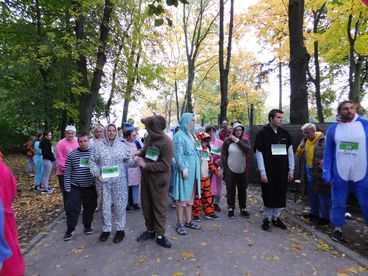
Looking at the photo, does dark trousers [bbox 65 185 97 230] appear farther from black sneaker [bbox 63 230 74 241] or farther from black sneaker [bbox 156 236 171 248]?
black sneaker [bbox 156 236 171 248]

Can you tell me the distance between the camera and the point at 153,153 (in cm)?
509

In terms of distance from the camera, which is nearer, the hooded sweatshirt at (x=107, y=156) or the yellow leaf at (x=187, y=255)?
the yellow leaf at (x=187, y=255)

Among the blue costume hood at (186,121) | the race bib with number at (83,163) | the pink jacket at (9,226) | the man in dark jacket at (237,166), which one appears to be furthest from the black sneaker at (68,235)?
the man in dark jacket at (237,166)

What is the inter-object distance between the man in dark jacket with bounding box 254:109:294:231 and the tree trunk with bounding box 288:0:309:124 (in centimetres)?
359

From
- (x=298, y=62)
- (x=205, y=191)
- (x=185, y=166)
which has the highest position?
(x=298, y=62)

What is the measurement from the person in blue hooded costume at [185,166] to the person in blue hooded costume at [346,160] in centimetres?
219

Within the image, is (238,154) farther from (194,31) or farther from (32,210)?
(194,31)

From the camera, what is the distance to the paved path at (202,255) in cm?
417

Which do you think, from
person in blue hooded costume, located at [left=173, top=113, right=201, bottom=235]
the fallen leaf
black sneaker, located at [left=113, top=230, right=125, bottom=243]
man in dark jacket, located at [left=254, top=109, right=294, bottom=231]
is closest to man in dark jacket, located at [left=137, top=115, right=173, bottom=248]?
person in blue hooded costume, located at [left=173, top=113, right=201, bottom=235]

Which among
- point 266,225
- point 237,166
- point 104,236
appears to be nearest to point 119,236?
point 104,236

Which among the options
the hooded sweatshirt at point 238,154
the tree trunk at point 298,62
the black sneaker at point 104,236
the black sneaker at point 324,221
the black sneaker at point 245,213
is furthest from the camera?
the tree trunk at point 298,62

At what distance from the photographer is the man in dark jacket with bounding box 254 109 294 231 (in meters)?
5.71

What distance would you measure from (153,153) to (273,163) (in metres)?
2.25

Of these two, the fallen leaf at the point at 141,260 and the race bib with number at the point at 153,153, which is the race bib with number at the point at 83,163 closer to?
the race bib with number at the point at 153,153
